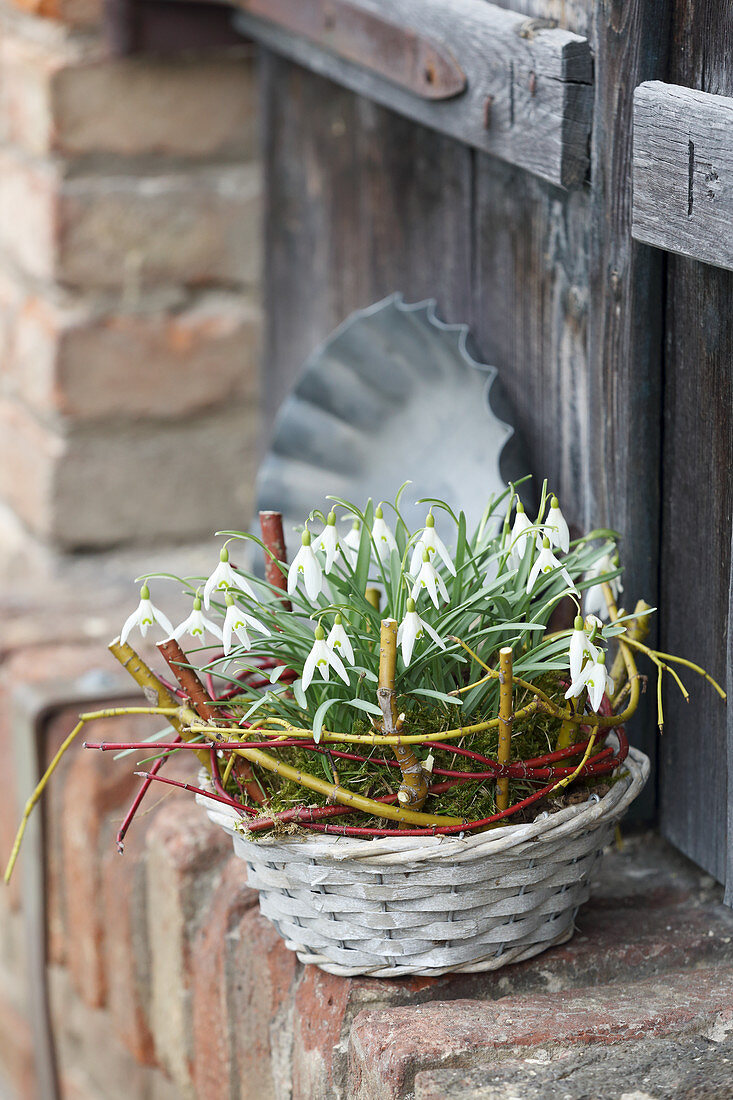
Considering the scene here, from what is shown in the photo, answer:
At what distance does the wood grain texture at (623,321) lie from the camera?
4.05 ft

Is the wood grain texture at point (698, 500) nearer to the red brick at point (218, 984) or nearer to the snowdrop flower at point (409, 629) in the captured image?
the snowdrop flower at point (409, 629)

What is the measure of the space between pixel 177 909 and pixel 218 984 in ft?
0.51

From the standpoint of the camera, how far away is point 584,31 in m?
1.32

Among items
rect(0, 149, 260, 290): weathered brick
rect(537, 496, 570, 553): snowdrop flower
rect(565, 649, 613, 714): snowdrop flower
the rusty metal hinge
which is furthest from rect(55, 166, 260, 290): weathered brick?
rect(565, 649, 613, 714): snowdrop flower

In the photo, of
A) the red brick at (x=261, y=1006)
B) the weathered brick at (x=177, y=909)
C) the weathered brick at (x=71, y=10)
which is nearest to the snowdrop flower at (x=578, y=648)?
the red brick at (x=261, y=1006)

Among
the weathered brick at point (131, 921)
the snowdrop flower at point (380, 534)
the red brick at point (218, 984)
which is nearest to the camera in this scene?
the snowdrop flower at point (380, 534)

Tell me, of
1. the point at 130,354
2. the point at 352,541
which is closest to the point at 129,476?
the point at 130,354

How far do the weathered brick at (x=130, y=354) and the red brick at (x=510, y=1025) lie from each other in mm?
1395

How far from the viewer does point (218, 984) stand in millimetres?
1405

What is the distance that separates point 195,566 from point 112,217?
0.61 meters

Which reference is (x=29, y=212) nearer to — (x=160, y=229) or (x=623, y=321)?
(x=160, y=229)

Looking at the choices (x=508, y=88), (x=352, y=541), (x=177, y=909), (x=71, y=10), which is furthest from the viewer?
(x=71, y=10)

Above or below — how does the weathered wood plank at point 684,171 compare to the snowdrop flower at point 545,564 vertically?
above

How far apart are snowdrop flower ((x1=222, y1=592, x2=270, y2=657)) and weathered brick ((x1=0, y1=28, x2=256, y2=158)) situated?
4.44ft
